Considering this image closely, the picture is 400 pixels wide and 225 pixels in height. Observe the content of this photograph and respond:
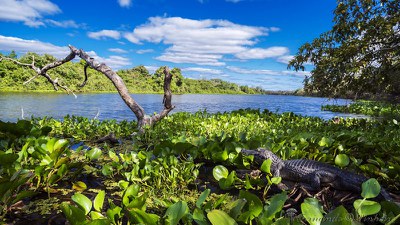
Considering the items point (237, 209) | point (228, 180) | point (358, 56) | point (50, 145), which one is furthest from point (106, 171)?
point (358, 56)

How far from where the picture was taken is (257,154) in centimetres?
311

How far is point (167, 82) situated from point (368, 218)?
4944 millimetres

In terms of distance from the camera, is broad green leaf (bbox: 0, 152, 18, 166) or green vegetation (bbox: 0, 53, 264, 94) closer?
broad green leaf (bbox: 0, 152, 18, 166)

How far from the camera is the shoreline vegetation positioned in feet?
134

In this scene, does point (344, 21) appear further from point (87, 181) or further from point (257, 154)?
point (87, 181)

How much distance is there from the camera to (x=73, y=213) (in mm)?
1403

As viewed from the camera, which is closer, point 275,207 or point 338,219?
point 338,219

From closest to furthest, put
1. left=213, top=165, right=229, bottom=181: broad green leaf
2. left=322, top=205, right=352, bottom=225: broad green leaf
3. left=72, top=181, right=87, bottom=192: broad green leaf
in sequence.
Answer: left=322, top=205, right=352, bottom=225: broad green leaf < left=213, top=165, right=229, bottom=181: broad green leaf < left=72, top=181, right=87, bottom=192: broad green leaf

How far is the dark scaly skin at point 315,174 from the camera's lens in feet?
8.02

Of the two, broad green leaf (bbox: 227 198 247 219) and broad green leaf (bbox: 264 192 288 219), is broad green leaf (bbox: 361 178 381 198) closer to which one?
broad green leaf (bbox: 264 192 288 219)

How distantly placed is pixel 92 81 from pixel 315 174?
58.0 m

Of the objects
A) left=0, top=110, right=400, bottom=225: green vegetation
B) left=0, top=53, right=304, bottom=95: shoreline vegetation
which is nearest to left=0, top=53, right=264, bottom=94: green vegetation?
left=0, top=53, right=304, bottom=95: shoreline vegetation

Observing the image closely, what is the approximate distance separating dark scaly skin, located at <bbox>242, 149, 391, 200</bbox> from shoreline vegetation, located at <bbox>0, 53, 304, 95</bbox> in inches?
171

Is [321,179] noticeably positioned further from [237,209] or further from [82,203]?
[82,203]
